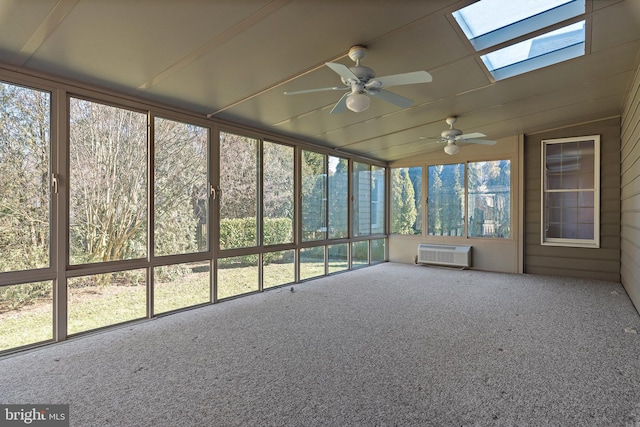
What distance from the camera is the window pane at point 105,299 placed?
337 cm

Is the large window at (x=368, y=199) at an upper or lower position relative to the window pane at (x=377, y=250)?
upper

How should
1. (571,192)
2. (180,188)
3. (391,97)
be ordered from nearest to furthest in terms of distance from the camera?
(391,97) < (180,188) < (571,192)

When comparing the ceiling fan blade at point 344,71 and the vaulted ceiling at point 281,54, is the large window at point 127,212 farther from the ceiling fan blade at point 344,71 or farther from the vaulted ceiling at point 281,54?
the ceiling fan blade at point 344,71

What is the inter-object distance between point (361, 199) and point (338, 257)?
1473mm

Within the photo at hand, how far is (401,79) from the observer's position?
2.82 m

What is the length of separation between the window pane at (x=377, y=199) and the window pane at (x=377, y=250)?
9.8 inches

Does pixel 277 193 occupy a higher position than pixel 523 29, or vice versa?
pixel 523 29

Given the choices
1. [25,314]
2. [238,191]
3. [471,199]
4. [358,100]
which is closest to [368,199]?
[471,199]

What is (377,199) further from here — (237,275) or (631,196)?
A: (631,196)

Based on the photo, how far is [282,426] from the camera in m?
1.92

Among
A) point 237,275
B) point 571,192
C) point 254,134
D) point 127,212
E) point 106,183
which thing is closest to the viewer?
point 106,183

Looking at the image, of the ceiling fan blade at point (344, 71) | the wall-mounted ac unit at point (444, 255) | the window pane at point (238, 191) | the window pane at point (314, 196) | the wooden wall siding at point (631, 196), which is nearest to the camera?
the ceiling fan blade at point (344, 71)

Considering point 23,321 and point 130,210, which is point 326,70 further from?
point 23,321

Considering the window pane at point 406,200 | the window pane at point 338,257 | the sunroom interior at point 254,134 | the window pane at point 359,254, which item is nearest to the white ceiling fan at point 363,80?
the sunroom interior at point 254,134
